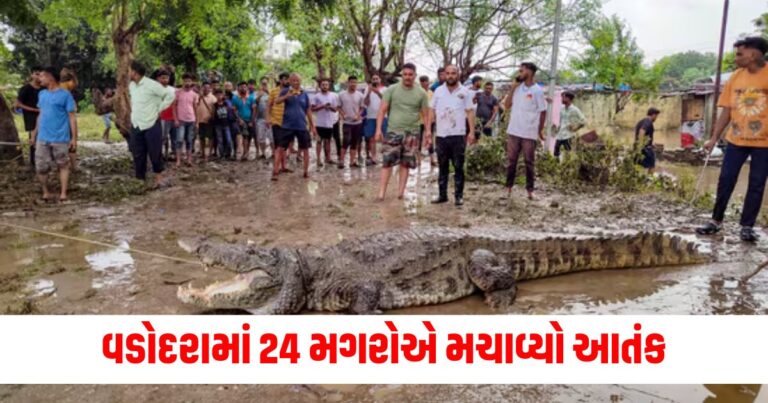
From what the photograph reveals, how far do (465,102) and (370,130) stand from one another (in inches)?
174

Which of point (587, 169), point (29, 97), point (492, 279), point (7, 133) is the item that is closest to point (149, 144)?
point (29, 97)

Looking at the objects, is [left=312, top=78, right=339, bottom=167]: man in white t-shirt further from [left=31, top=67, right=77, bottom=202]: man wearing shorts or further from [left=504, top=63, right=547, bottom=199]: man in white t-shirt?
[left=31, top=67, right=77, bottom=202]: man wearing shorts

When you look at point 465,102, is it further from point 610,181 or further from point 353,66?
point 353,66

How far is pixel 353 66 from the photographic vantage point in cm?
1686

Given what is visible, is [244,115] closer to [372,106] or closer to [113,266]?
[372,106]

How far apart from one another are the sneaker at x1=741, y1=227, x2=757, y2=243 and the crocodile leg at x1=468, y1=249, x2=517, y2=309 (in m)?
3.01

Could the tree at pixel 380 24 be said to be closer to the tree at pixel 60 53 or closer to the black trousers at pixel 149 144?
the black trousers at pixel 149 144

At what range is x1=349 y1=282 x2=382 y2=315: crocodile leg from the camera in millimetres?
3680

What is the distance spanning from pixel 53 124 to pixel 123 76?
17.3 feet

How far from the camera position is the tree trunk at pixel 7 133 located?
10.1 meters

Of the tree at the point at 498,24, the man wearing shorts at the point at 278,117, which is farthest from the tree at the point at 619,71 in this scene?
the man wearing shorts at the point at 278,117

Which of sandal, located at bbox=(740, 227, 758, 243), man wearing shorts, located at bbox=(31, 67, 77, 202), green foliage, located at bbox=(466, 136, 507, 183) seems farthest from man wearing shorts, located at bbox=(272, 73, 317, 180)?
sandal, located at bbox=(740, 227, 758, 243)

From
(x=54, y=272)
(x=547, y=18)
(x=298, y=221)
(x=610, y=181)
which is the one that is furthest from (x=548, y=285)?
(x=547, y=18)

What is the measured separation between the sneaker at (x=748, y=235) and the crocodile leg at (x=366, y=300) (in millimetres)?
4149
